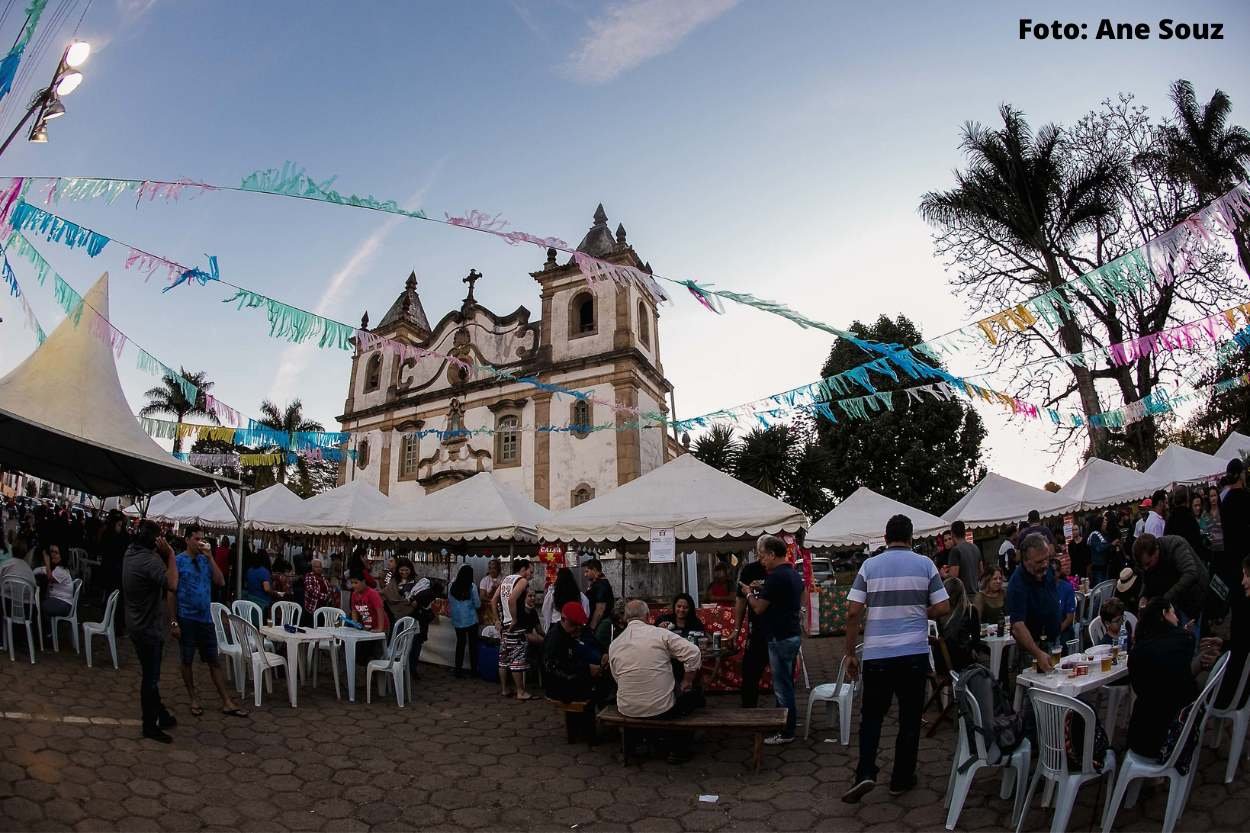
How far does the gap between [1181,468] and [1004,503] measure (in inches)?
132

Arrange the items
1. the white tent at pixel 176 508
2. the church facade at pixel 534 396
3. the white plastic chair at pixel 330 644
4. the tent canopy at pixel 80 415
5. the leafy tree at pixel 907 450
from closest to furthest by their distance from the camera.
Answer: the white plastic chair at pixel 330 644
the tent canopy at pixel 80 415
the white tent at pixel 176 508
the church facade at pixel 534 396
the leafy tree at pixel 907 450

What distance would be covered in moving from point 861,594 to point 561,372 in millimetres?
20621

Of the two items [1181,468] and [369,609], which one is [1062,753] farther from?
[1181,468]

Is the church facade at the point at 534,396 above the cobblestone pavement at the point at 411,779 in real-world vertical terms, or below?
above

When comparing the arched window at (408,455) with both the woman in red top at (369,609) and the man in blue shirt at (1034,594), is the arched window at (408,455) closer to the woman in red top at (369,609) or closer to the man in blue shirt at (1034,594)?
the woman in red top at (369,609)

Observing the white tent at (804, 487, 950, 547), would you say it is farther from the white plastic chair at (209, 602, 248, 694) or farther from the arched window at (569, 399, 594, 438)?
the arched window at (569, 399, 594, 438)

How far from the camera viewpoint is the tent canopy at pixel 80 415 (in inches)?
329

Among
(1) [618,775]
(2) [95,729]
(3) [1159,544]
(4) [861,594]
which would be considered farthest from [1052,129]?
(2) [95,729]

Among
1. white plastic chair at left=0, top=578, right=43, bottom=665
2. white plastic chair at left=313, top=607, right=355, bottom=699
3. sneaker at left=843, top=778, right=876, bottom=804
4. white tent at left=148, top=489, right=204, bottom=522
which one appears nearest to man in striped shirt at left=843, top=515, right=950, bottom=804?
sneaker at left=843, top=778, right=876, bottom=804

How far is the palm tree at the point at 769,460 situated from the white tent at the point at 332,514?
47.7 ft

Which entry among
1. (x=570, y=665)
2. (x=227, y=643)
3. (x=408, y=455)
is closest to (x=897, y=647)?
(x=570, y=665)

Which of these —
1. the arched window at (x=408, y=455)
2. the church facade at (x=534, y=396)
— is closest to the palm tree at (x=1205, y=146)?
the church facade at (x=534, y=396)

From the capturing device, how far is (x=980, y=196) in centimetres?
1731

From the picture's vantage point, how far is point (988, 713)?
365 cm
